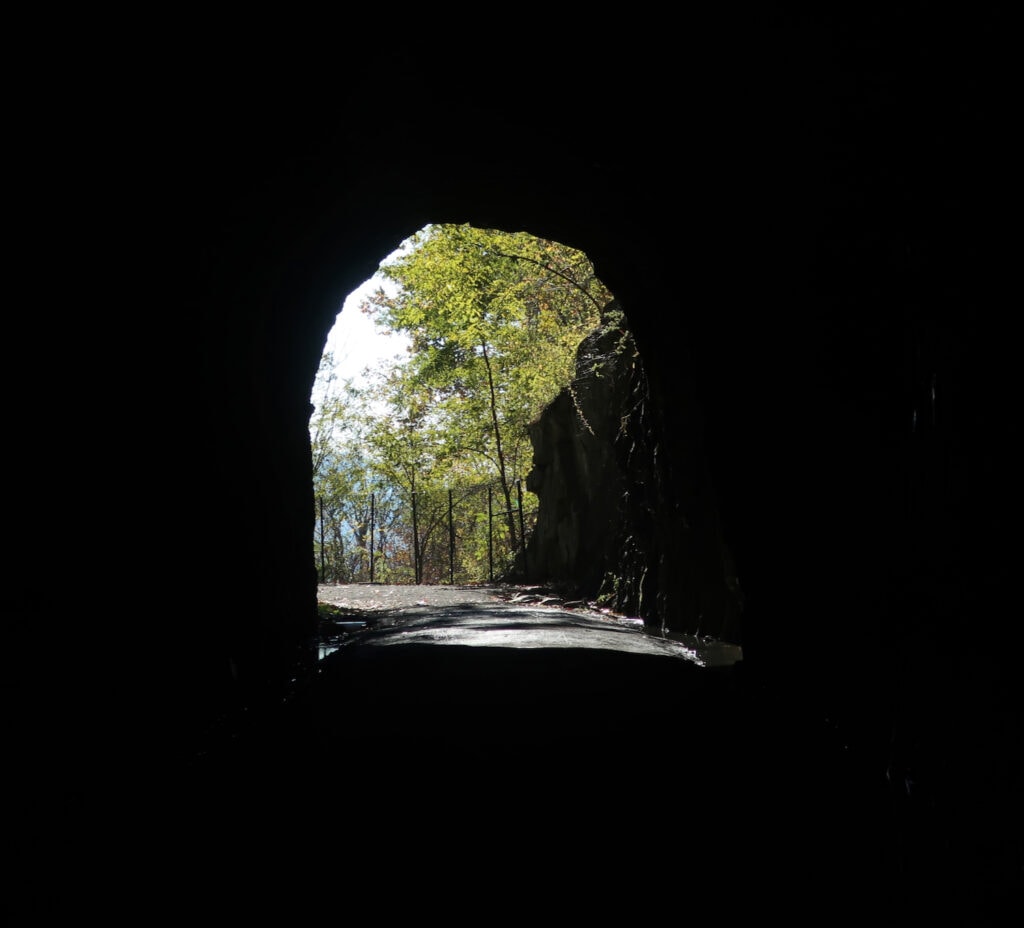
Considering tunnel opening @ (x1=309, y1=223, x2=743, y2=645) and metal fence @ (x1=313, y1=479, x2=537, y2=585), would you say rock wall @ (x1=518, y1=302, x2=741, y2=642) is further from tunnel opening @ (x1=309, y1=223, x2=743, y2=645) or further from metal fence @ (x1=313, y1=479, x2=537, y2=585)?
metal fence @ (x1=313, y1=479, x2=537, y2=585)

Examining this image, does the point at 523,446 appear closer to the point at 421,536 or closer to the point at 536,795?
the point at 421,536

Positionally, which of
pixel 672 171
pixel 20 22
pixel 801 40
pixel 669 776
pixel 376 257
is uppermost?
pixel 376 257

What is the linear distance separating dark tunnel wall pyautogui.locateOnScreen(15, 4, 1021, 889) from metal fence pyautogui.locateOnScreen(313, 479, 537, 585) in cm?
2003

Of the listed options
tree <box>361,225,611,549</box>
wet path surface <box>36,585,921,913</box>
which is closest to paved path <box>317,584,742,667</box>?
wet path surface <box>36,585,921,913</box>

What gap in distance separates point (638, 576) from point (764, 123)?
27.4ft

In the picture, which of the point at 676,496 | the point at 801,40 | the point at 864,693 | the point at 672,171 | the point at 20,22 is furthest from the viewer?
the point at 676,496

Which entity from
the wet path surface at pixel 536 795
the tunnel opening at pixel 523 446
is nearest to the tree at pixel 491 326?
the tunnel opening at pixel 523 446

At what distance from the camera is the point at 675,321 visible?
7.95 meters

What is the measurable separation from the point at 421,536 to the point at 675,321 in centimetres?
2464

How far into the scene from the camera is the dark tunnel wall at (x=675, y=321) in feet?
8.89

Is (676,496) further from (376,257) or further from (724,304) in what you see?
(376,257)

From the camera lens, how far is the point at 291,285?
25.4ft

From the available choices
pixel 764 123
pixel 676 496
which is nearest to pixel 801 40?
pixel 764 123

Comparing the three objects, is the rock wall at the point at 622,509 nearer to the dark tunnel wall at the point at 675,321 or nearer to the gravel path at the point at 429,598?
the gravel path at the point at 429,598
